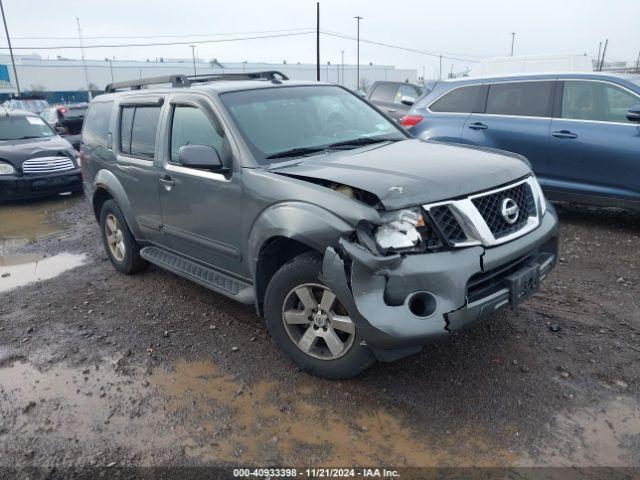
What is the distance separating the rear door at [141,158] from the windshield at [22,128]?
6.56 meters

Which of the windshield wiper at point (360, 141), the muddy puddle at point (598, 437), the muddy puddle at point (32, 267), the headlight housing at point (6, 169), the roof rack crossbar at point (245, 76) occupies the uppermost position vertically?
the roof rack crossbar at point (245, 76)

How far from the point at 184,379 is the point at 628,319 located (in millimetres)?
3286

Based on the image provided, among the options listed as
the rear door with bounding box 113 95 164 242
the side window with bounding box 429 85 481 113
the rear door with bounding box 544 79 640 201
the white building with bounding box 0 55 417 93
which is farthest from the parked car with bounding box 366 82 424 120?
the white building with bounding box 0 55 417 93

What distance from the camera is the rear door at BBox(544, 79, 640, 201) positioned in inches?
220

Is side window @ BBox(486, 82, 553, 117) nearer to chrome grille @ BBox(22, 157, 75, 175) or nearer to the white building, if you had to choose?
chrome grille @ BBox(22, 157, 75, 175)

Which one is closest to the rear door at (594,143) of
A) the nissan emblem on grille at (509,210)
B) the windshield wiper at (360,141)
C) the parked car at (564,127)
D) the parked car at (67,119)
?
the parked car at (564,127)

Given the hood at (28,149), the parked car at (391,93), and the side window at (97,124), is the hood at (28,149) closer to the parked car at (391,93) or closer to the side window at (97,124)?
the side window at (97,124)

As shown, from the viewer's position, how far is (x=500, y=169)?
10.7 ft

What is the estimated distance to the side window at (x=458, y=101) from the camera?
6.89 metres

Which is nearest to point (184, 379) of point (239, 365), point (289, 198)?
point (239, 365)

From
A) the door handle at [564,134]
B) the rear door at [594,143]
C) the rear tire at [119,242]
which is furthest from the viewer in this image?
the door handle at [564,134]

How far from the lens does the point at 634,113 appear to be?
5410mm

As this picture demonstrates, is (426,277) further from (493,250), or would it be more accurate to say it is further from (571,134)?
(571,134)

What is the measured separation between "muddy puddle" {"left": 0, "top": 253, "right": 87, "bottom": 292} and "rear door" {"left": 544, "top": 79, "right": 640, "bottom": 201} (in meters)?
5.76
